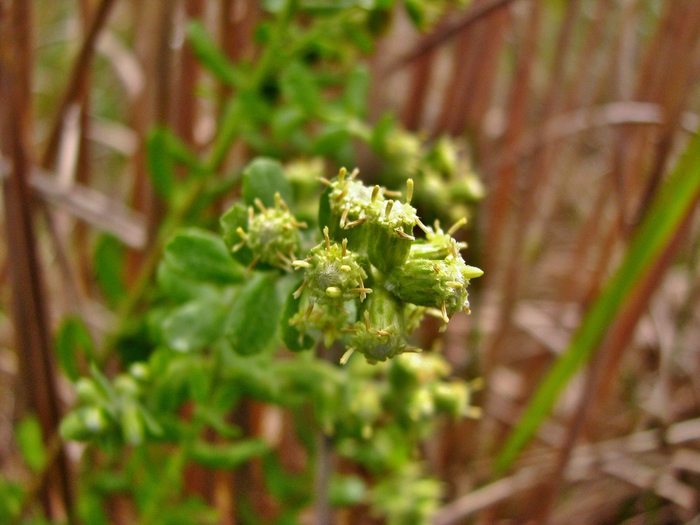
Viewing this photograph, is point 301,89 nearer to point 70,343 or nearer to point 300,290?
point 300,290

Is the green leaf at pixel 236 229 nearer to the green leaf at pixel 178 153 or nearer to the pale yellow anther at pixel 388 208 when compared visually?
the pale yellow anther at pixel 388 208

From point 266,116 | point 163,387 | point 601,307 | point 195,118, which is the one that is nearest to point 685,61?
point 601,307

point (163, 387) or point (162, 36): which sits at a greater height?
point (162, 36)

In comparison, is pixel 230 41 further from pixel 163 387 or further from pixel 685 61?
pixel 685 61

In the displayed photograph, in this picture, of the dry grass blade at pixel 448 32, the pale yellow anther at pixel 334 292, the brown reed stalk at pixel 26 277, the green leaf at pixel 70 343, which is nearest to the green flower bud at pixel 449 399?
the pale yellow anther at pixel 334 292

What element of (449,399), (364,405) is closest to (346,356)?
(364,405)
